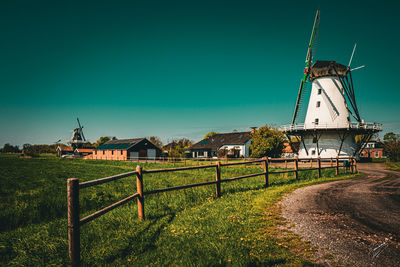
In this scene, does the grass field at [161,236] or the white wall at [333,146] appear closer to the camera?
the grass field at [161,236]

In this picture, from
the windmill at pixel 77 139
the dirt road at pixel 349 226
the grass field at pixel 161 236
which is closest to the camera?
the dirt road at pixel 349 226

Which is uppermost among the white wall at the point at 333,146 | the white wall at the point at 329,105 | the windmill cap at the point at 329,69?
the windmill cap at the point at 329,69

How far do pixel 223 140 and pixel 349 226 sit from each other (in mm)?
51631

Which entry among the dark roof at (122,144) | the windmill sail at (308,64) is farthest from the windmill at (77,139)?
the windmill sail at (308,64)

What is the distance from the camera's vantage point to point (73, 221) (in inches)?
144

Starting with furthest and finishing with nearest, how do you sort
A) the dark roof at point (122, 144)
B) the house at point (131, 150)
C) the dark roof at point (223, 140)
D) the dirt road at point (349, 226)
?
the dark roof at point (122, 144)
the house at point (131, 150)
the dark roof at point (223, 140)
the dirt road at point (349, 226)

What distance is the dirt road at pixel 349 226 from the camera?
3.62 m

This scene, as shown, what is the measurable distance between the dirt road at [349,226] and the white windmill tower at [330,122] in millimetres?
27417

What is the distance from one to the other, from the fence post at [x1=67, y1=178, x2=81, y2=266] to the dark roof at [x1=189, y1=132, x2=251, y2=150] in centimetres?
4900

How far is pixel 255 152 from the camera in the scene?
34938 mm

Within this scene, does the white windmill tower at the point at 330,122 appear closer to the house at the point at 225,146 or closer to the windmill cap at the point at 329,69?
the windmill cap at the point at 329,69

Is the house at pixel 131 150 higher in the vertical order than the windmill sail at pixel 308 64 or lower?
lower

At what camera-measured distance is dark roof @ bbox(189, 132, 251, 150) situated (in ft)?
173

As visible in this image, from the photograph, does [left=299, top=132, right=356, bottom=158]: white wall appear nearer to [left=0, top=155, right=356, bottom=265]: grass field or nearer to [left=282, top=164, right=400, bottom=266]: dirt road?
[left=282, top=164, right=400, bottom=266]: dirt road
